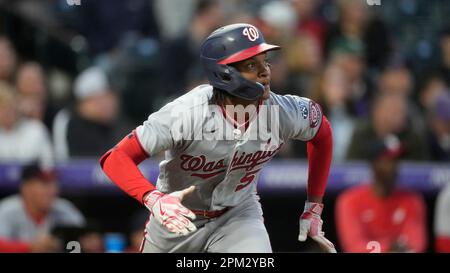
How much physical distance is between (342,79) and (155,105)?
4.70 feet

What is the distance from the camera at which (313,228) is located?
463cm

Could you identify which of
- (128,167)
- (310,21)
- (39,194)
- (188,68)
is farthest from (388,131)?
(128,167)

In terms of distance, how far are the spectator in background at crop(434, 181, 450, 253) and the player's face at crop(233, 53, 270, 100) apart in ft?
11.5

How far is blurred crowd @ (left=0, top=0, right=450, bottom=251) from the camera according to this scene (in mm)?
7246

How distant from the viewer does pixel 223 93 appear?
14.5ft

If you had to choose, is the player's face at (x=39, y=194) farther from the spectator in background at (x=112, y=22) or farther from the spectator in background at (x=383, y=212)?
the spectator in background at (x=383, y=212)

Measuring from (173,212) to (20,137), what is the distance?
11.7 ft

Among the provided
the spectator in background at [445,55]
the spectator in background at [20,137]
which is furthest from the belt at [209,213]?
the spectator in background at [445,55]

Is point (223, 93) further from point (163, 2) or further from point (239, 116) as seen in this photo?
point (163, 2)

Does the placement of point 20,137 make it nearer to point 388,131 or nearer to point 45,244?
point 45,244

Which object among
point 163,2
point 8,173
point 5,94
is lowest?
point 8,173
